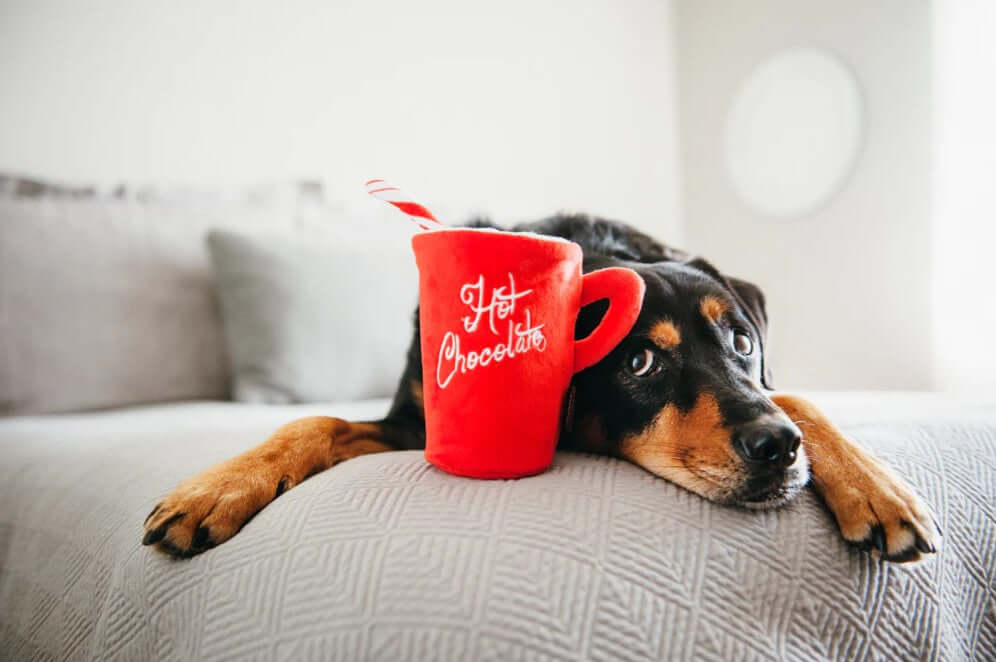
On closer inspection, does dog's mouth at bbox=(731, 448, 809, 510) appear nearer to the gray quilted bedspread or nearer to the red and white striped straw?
the gray quilted bedspread

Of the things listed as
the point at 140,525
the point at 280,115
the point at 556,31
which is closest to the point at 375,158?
the point at 280,115

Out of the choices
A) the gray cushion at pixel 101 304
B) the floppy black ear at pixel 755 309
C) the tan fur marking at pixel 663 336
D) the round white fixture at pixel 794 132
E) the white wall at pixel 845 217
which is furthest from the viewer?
the round white fixture at pixel 794 132

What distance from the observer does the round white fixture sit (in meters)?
3.30

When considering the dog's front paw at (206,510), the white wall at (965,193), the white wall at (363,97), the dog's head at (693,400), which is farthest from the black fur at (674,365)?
the white wall at (965,193)

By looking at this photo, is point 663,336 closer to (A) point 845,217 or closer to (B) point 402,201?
(B) point 402,201

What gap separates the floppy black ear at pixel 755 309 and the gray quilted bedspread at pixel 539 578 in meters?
0.23

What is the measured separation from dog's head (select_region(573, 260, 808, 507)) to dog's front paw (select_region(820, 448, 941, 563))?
6 cm

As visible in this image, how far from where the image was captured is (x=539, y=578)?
648 mm

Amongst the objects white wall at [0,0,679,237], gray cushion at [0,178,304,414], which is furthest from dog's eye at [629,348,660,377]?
white wall at [0,0,679,237]

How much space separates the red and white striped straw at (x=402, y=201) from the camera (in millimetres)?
885

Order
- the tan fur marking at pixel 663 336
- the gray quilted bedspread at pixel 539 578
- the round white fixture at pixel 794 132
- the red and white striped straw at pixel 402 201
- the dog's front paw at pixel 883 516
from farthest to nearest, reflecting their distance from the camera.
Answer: the round white fixture at pixel 794 132
the tan fur marking at pixel 663 336
the red and white striped straw at pixel 402 201
the dog's front paw at pixel 883 516
the gray quilted bedspread at pixel 539 578

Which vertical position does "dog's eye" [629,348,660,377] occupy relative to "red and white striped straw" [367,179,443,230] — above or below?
below

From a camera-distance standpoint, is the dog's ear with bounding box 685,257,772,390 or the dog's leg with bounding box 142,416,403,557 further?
the dog's ear with bounding box 685,257,772,390

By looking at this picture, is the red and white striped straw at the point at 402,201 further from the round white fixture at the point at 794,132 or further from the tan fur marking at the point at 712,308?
the round white fixture at the point at 794,132
